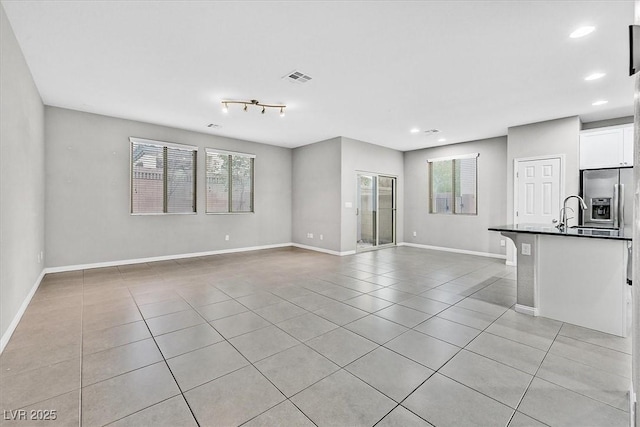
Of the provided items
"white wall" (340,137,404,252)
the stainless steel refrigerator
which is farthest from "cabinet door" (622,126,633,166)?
"white wall" (340,137,404,252)

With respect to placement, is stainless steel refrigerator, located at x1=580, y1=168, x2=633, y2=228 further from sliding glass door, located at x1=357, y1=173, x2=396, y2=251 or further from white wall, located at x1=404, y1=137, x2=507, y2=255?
sliding glass door, located at x1=357, y1=173, x2=396, y2=251

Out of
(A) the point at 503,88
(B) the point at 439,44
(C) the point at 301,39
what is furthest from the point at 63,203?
(A) the point at 503,88

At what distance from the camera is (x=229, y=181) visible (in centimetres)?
723

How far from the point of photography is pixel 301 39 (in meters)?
2.90

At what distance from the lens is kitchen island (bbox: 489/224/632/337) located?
2.75m

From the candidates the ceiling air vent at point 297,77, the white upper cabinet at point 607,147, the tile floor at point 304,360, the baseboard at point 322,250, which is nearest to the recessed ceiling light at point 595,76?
the white upper cabinet at point 607,147

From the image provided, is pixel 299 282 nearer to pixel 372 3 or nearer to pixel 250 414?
pixel 250 414

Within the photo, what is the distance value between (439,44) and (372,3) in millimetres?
996

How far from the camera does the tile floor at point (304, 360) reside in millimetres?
1717

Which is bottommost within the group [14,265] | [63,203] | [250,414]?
[250,414]

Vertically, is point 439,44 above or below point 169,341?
above

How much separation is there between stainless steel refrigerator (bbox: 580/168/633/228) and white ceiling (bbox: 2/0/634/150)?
1.12 metres

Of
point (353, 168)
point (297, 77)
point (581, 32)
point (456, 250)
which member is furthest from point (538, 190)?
point (297, 77)

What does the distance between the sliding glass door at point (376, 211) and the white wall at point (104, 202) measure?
3511 mm
